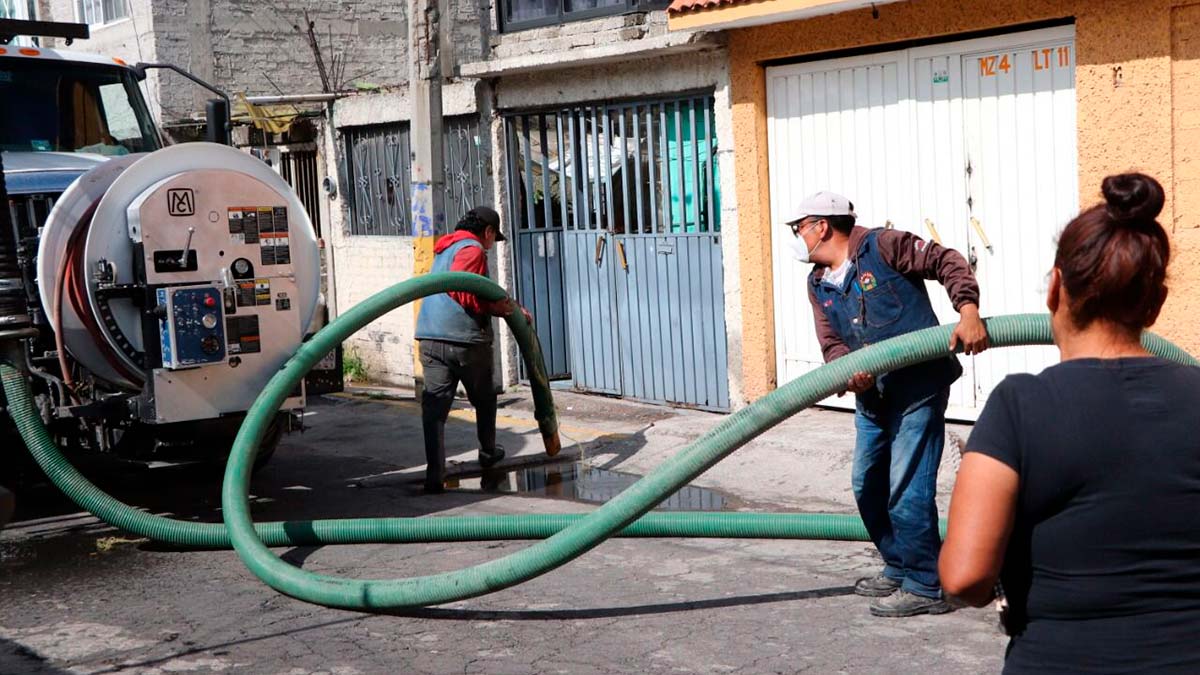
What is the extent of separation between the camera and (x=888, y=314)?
5.56 meters

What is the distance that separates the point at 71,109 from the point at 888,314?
5.86 meters

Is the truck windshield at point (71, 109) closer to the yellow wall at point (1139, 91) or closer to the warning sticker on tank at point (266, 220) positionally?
the warning sticker on tank at point (266, 220)

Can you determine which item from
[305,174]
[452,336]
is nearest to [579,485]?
[452,336]

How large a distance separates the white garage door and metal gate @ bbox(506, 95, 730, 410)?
76cm

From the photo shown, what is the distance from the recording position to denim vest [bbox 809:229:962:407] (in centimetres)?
547

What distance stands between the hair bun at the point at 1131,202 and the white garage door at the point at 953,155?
18.9ft

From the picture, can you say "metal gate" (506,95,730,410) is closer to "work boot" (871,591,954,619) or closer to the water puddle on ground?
the water puddle on ground

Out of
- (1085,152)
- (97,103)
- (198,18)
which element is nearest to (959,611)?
(1085,152)

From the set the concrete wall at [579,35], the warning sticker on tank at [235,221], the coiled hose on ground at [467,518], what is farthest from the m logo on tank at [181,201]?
the concrete wall at [579,35]

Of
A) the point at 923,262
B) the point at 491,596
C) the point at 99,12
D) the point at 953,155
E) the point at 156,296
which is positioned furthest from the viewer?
the point at 99,12

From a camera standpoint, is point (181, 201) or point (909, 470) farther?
point (181, 201)

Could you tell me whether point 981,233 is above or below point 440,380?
above

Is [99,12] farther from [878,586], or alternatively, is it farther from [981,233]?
[878,586]

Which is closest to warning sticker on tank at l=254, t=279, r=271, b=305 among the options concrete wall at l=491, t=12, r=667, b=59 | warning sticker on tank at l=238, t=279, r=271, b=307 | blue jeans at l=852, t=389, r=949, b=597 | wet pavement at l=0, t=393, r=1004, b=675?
warning sticker on tank at l=238, t=279, r=271, b=307
